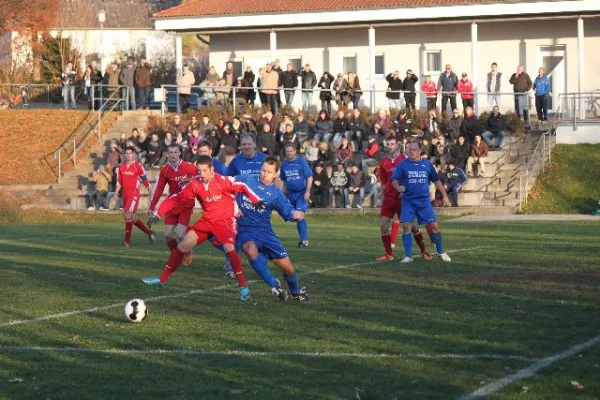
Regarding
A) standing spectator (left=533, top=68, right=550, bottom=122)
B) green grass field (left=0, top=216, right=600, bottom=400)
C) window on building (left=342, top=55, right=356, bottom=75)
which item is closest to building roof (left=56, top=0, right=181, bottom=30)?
window on building (left=342, top=55, right=356, bottom=75)

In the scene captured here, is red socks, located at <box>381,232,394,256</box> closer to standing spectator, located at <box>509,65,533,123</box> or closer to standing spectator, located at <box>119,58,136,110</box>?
standing spectator, located at <box>509,65,533,123</box>

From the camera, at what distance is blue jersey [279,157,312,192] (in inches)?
797

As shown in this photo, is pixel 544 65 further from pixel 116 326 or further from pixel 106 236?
pixel 116 326

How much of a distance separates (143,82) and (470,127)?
13.8 meters

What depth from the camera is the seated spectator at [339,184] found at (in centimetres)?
3281

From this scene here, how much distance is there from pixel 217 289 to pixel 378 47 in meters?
30.8

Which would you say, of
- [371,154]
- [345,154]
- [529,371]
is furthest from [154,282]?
[371,154]

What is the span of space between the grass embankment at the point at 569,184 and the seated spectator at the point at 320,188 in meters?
5.47

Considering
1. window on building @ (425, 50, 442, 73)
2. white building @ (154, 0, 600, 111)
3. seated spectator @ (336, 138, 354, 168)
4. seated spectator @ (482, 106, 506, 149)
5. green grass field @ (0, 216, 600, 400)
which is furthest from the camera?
window on building @ (425, 50, 442, 73)

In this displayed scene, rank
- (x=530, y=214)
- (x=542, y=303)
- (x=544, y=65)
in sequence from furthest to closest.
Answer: (x=544, y=65), (x=530, y=214), (x=542, y=303)

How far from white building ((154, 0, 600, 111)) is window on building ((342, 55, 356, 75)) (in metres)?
0.04

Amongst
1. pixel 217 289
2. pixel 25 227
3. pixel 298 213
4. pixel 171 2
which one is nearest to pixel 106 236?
pixel 25 227

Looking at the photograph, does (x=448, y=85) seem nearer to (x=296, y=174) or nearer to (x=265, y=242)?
(x=296, y=174)

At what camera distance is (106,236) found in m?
25.1
